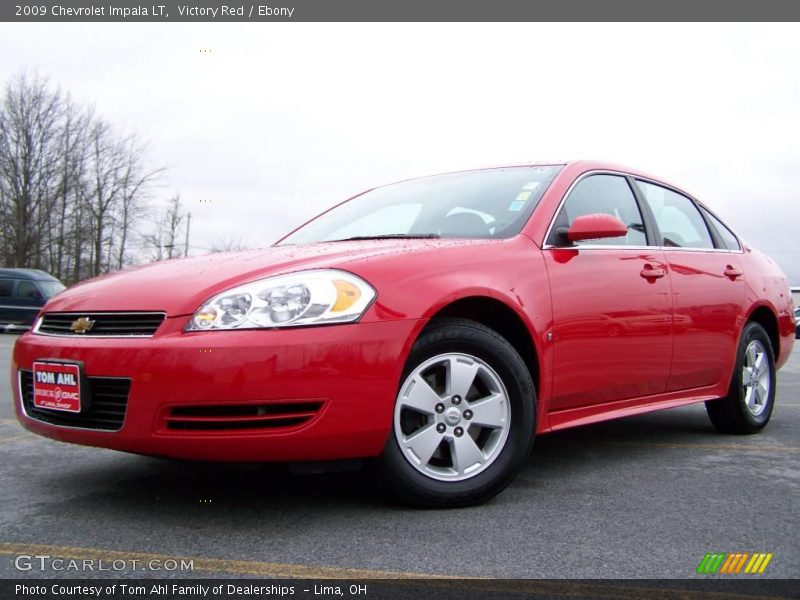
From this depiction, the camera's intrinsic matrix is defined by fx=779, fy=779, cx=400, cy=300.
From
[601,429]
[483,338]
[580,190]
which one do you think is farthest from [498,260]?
[601,429]

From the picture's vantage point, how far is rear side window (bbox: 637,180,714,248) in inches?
171

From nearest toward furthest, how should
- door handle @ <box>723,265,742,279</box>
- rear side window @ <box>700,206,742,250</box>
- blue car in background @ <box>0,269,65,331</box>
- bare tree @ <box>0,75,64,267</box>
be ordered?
door handle @ <box>723,265,742,279</box>
rear side window @ <box>700,206,742,250</box>
blue car in background @ <box>0,269,65,331</box>
bare tree @ <box>0,75,64,267</box>

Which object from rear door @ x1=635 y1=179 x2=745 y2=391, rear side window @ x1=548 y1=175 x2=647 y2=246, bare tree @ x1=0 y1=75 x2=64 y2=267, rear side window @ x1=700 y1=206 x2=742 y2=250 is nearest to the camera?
rear side window @ x1=548 y1=175 x2=647 y2=246

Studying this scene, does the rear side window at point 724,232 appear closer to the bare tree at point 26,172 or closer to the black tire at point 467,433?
the black tire at point 467,433

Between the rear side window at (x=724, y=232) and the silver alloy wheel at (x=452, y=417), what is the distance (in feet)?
8.44

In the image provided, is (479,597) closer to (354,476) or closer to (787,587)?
(787,587)

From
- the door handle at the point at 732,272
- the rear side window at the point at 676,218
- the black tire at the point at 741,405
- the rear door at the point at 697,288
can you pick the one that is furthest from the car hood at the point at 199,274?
the black tire at the point at 741,405

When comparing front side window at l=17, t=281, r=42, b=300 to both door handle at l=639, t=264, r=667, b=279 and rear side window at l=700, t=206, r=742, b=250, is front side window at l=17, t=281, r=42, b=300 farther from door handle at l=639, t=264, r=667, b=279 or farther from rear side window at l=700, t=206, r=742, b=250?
door handle at l=639, t=264, r=667, b=279

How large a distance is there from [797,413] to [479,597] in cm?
467

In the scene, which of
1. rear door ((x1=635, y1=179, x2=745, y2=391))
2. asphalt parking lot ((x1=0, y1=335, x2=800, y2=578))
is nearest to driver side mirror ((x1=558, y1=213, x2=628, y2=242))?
rear door ((x1=635, y1=179, x2=745, y2=391))

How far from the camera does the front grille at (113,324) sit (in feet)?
8.75

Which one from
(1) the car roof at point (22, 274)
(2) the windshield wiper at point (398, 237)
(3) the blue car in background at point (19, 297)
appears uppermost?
(2) the windshield wiper at point (398, 237)

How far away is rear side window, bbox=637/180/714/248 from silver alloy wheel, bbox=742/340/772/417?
75 centimetres

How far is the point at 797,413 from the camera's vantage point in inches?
228
